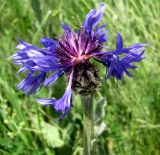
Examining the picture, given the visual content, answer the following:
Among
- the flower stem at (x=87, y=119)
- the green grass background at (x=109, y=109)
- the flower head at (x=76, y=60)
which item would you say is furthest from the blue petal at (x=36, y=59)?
the green grass background at (x=109, y=109)

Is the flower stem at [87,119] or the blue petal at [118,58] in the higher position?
the blue petal at [118,58]

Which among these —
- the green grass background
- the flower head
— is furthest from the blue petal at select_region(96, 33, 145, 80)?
the green grass background

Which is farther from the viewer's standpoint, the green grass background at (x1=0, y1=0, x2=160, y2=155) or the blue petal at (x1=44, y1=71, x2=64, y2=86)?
the green grass background at (x1=0, y1=0, x2=160, y2=155)

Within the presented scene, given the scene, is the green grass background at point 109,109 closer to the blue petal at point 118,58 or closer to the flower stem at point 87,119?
the flower stem at point 87,119

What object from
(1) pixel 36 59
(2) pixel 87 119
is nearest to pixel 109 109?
(2) pixel 87 119

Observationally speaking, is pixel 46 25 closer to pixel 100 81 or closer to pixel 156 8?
pixel 156 8

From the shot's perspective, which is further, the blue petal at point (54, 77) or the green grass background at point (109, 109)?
the green grass background at point (109, 109)

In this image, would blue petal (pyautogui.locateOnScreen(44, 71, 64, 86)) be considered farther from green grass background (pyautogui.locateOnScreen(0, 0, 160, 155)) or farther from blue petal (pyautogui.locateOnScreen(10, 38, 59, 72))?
green grass background (pyautogui.locateOnScreen(0, 0, 160, 155))
